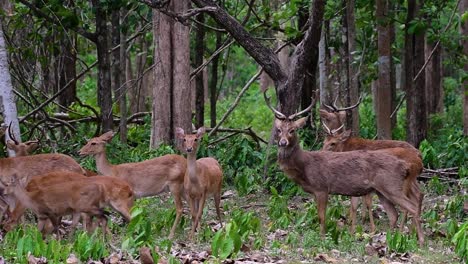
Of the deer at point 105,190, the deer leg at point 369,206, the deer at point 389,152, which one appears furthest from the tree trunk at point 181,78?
the deer at point 105,190

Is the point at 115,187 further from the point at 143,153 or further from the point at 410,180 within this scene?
the point at 143,153

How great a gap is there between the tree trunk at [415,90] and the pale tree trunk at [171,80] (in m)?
4.29

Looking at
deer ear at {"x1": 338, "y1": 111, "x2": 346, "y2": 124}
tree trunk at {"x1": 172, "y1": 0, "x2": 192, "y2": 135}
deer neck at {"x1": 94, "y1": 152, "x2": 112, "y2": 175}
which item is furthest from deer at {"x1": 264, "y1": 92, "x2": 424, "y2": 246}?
tree trunk at {"x1": 172, "y1": 0, "x2": 192, "y2": 135}

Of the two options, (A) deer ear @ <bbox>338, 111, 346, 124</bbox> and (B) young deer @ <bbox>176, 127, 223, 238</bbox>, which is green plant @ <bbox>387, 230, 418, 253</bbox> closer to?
(B) young deer @ <bbox>176, 127, 223, 238</bbox>

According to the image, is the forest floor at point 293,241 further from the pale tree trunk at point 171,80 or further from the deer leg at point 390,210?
the pale tree trunk at point 171,80

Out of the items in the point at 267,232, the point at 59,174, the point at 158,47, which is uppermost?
the point at 158,47

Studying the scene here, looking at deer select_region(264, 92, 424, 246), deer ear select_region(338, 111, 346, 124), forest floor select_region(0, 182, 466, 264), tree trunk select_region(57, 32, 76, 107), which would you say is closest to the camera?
forest floor select_region(0, 182, 466, 264)

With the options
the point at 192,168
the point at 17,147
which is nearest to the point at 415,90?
the point at 192,168

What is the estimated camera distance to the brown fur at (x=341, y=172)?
38.4 ft

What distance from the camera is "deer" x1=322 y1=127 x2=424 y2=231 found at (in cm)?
1209

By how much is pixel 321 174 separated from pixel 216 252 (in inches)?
132

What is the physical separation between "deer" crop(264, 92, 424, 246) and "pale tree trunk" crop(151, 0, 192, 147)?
4915mm

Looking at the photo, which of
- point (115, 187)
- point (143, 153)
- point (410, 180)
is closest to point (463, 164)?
point (410, 180)

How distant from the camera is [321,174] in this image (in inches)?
474
